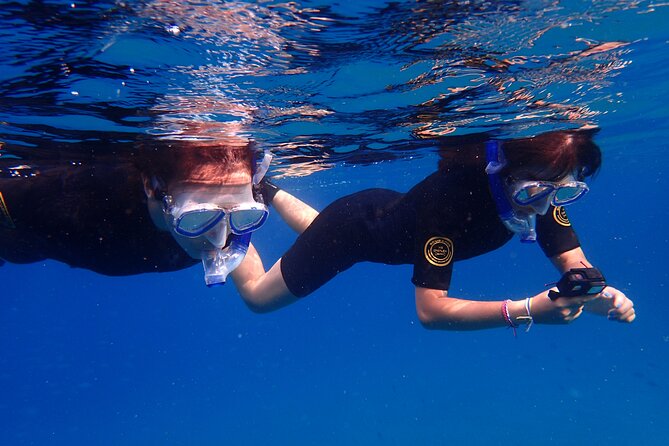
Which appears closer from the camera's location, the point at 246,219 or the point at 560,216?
the point at 246,219

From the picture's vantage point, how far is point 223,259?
5.54 metres

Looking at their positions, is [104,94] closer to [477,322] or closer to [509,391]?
[477,322]

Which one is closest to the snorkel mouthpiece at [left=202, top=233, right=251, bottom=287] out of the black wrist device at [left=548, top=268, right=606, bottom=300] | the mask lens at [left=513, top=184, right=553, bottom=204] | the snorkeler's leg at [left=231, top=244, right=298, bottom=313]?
the snorkeler's leg at [left=231, top=244, right=298, bottom=313]

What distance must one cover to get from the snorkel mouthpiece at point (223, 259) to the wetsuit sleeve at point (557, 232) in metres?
3.92

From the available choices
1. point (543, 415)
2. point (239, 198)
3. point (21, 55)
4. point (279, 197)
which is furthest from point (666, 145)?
point (21, 55)

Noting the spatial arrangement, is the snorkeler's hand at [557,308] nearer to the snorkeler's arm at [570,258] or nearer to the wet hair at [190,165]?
the snorkeler's arm at [570,258]

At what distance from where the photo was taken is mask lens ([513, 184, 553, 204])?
5.59 m

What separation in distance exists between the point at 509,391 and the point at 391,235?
42.7 metres

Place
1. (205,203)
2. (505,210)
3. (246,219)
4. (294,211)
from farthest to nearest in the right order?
(294,211), (505,210), (246,219), (205,203)

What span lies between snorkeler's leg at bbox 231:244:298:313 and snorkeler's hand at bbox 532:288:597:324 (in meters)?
3.27

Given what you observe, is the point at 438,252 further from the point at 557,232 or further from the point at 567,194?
the point at 557,232

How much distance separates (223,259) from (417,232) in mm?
2257

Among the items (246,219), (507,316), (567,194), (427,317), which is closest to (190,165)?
(246,219)

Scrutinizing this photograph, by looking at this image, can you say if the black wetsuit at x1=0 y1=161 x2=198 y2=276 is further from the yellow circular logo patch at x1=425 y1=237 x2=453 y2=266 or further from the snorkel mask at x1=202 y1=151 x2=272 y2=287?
the yellow circular logo patch at x1=425 y1=237 x2=453 y2=266
